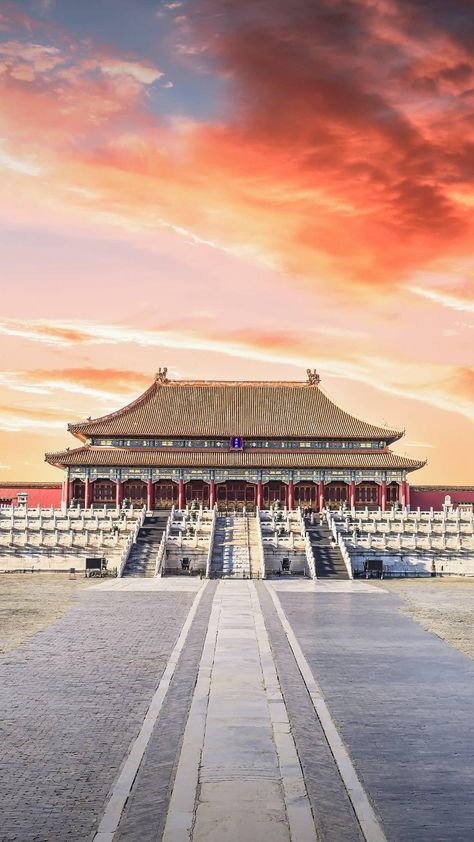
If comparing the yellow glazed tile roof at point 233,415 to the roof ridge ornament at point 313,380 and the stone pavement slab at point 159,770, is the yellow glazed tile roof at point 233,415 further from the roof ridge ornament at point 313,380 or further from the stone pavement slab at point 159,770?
the stone pavement slab at point 159,770

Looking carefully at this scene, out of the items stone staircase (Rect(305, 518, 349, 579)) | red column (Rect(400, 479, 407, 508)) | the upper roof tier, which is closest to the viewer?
stone staircase (Rect(305, 518, 349, 579))

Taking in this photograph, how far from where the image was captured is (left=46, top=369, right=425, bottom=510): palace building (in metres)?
71.4

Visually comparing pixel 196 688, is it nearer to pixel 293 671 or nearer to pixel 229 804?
pixel 293 671

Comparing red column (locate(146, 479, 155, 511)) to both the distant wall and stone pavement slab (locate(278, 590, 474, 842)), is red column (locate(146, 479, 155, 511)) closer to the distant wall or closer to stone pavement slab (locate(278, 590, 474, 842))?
the distant wall

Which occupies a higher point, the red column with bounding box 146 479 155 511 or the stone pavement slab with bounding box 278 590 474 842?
the red column with bounding box 146 479 155 511

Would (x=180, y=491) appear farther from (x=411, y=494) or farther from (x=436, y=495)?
(x=436, y=495)

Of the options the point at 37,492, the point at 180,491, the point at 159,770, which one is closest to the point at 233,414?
the point at 180,491

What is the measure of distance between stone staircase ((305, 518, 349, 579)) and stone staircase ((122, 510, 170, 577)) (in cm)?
895

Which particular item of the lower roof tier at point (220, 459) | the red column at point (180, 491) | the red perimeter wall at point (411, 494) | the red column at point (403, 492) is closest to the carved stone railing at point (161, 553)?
the red column at point (180, 491)

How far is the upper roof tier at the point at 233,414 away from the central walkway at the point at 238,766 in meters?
56.8

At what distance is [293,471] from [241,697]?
57.9 m

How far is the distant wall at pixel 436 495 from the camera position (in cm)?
7569

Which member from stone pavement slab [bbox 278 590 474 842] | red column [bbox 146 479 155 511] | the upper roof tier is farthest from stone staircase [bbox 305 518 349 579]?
red column [bbox 146 479 155 511]

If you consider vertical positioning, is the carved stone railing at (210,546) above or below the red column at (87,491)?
below
